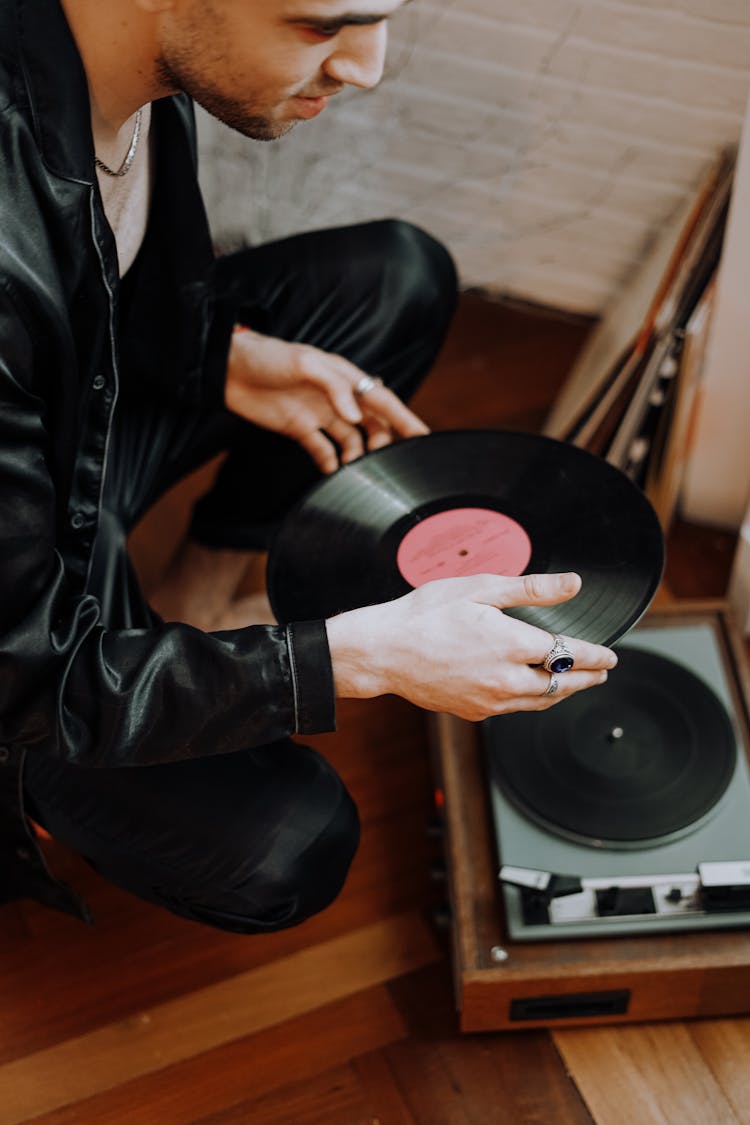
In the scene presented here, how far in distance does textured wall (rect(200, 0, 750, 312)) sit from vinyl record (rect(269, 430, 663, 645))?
0.65 metres

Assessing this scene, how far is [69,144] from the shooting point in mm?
941

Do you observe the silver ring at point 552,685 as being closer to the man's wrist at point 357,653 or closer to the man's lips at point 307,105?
the man's wrist at point 357,653

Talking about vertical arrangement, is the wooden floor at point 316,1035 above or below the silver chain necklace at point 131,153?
below

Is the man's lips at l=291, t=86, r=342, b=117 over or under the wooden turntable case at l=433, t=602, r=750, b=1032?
over

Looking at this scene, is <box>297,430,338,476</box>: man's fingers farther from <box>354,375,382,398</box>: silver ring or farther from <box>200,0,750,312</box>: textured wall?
<box>200,0,750,312</box>: textured wall

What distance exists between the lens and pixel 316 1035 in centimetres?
125

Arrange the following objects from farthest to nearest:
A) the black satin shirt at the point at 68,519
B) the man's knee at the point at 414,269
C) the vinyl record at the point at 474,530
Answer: the man's knee at the point at 414,269 < the vinyl record at the point at 474,530 < the black satin shirt at the point at 68,519

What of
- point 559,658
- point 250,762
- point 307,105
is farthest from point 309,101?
point 250,762

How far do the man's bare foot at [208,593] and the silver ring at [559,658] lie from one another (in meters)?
0.62

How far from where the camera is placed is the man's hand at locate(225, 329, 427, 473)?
4.32 feet

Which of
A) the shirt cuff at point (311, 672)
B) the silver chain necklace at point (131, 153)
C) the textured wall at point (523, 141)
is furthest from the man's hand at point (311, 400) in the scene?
the textured wall at point (523, 141)

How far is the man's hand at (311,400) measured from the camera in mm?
1315

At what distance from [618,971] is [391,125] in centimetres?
126

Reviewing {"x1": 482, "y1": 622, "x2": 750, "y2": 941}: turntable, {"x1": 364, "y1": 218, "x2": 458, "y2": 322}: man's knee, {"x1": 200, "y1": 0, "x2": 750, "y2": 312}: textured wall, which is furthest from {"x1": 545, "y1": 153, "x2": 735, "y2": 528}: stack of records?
{"x1": 482, "y1": 622, "x2": 750, "y2": 941}: turntable
